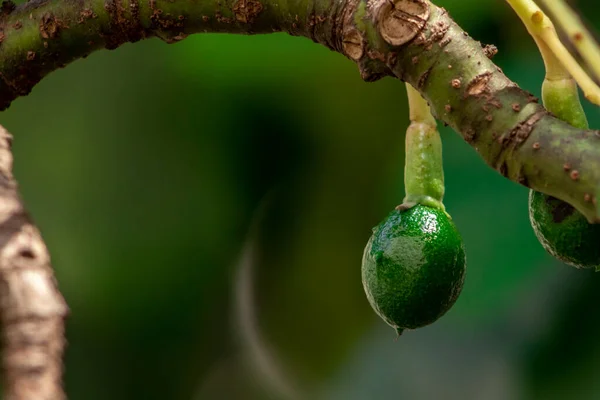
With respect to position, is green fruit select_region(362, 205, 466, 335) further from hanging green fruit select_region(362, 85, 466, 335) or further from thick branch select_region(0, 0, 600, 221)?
thick branch select_region(0, 0, 600, 221)

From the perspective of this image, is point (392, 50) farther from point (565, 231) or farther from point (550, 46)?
point (565, 231)

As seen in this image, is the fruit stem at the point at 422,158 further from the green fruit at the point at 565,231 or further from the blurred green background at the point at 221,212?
the blurred green background at the point at 221,212

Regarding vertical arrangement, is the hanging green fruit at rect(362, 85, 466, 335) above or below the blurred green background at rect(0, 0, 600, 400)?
above

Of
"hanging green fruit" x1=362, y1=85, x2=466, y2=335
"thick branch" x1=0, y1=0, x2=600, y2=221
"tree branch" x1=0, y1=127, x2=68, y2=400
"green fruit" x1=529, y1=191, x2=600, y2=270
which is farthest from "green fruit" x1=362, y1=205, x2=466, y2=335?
"tree branch" x1=0, y1=127, x2=68, y2=400

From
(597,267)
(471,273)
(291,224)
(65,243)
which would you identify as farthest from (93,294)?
(597,267)

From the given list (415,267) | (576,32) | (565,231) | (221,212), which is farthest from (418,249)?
(221,212)

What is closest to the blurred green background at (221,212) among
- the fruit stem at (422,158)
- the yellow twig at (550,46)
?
the fruit stem at (422,158)
